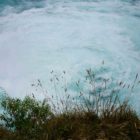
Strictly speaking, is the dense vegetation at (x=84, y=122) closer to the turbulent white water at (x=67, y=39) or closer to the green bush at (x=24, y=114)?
the green bush at (x=24, y=114)

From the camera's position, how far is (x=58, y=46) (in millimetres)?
47438

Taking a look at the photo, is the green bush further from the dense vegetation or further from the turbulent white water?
the turbulent white water

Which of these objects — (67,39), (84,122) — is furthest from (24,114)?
(67,39)

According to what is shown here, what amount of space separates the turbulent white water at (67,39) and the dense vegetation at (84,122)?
28.4m

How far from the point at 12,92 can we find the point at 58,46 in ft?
20.9

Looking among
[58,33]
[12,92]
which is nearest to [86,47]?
[58,33]

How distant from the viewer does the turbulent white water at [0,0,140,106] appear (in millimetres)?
43750

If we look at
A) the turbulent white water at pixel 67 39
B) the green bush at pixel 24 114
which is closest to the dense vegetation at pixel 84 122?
the green bush at pixel 24 114

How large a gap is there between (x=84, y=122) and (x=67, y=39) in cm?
4011

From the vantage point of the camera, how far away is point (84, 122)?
33.6ft

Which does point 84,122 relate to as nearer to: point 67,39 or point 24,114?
point 24,114

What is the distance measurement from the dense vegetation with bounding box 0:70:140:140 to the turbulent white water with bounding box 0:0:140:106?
2841 cm

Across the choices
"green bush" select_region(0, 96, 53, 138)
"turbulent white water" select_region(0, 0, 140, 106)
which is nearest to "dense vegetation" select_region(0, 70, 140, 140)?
"green bush" select_region(0, 96, 53, 138)

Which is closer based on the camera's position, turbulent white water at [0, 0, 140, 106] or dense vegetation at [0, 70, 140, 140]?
dense vegetation at [0, 70, 140, 140]
